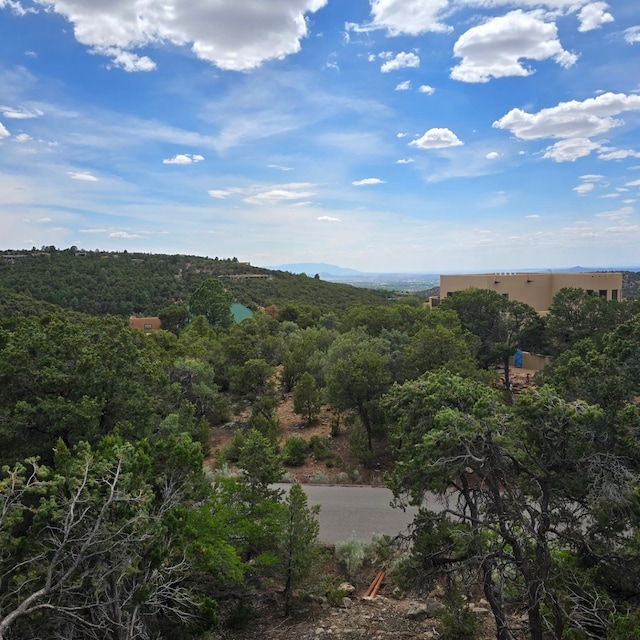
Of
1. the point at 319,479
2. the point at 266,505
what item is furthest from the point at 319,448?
the point at 266,505

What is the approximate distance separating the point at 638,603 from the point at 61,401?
429 inches

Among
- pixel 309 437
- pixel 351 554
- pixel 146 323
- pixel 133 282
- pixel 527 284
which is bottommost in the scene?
pixel 309 437

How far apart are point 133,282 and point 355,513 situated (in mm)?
52297

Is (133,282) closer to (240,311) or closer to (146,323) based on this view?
(240,311)

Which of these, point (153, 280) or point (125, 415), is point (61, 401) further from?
point (153, 280)

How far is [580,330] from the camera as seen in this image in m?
25.1

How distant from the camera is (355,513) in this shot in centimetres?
1305

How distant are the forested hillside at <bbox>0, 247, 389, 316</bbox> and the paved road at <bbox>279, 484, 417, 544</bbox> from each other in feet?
140

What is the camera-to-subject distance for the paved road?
12.0 metres

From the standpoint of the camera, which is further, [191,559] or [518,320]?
[518,320]

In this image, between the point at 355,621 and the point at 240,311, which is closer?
the point at 355,621

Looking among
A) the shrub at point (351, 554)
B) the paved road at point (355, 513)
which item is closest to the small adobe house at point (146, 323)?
the paved road at point (355, 513)

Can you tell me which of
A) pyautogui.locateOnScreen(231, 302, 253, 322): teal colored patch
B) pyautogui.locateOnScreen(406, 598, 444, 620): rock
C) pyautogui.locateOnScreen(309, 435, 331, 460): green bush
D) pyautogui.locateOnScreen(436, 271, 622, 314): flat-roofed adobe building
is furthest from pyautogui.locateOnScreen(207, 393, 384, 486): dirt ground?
pyautogui.locateOnScreen(231, 302, 253, 322): teal colored patch

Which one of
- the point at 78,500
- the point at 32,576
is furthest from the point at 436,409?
the point at 32,576
